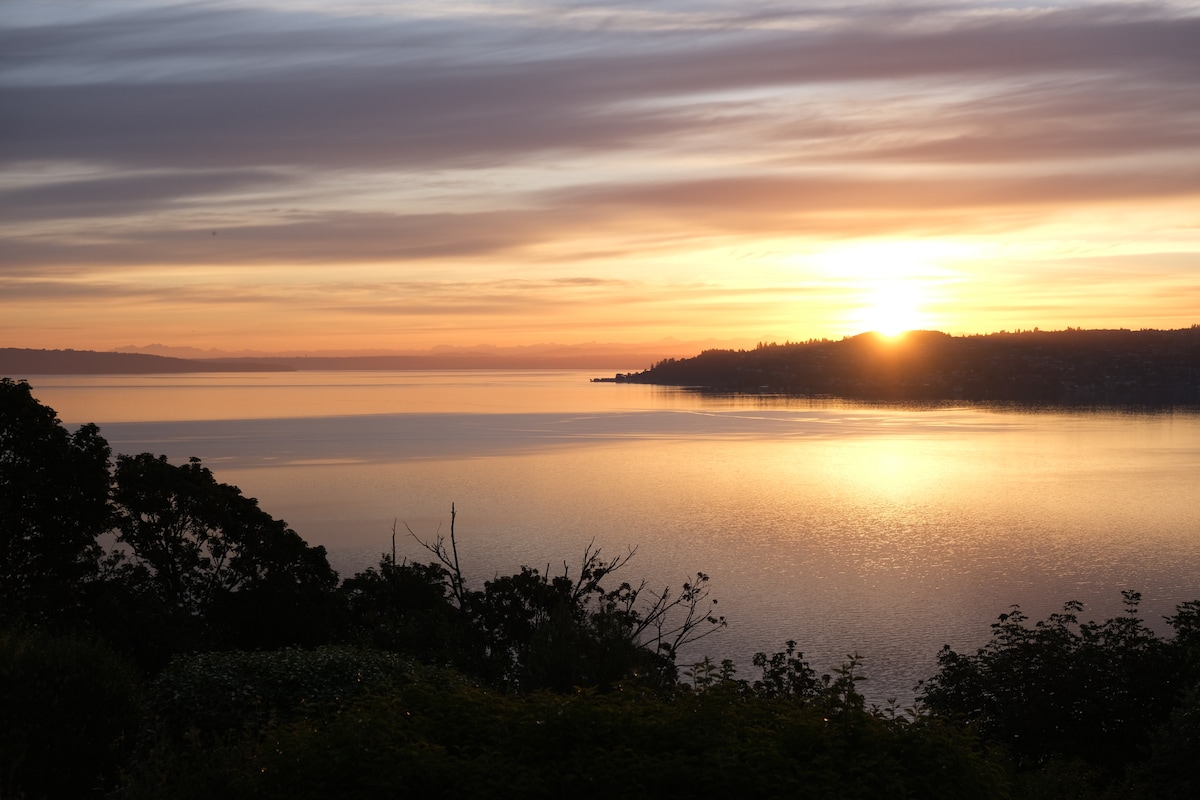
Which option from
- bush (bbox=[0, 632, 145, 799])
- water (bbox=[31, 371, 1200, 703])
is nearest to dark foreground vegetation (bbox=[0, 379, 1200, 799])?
bush (bbox=[0, 632, 145, 799])

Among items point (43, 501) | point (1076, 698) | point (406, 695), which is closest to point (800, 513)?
point (1076, 698)

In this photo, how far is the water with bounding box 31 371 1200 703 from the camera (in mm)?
50344

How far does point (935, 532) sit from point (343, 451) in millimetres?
78887

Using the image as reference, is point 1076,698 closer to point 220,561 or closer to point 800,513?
point 220,561

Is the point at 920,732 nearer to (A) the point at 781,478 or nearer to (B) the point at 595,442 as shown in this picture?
(A) the point at 781,478

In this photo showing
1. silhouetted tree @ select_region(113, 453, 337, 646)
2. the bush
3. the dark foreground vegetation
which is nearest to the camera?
the dark foreground vegetation

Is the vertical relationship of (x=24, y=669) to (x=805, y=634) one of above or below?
above

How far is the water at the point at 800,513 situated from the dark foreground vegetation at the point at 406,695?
870 centimetres

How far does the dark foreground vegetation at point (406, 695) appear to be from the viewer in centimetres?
1394

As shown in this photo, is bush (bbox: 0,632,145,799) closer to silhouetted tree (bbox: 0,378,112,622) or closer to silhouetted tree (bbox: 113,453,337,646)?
silhouetted tree (bbox: 0,378,112,622)

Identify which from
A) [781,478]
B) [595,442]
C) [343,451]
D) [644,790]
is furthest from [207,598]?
[595,442]

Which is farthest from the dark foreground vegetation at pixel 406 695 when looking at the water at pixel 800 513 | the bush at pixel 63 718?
the water at pixel 800 513

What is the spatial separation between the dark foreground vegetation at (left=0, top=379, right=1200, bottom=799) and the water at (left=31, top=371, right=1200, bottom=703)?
8.70m

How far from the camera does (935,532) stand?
7444cm
